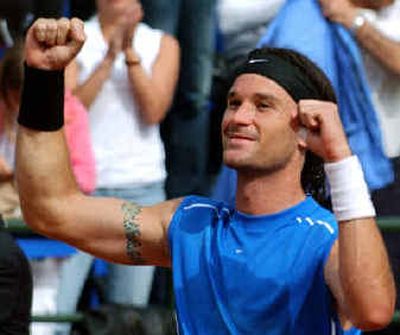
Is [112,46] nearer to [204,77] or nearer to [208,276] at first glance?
[204,77]

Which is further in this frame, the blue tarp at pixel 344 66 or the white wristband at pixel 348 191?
the blue tarp at pixel 344 66

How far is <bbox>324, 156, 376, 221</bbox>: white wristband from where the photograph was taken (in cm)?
420

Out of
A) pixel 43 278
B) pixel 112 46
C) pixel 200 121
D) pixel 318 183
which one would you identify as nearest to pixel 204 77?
pixel 200 121

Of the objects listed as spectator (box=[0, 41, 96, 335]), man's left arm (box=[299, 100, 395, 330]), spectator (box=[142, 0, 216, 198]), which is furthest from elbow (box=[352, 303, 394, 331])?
spectator (box=[142, 0, 216, 198])

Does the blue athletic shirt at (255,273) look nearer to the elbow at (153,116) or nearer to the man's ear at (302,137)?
the man's ear at (302,137)

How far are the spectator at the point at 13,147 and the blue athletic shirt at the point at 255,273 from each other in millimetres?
2027

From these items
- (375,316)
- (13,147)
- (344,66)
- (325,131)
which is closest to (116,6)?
(13,147)

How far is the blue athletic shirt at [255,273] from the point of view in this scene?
4469mm

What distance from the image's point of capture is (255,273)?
4535 mm

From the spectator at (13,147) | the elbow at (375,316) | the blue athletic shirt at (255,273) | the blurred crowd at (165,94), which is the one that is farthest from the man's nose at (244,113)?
the spectator at (13,147)

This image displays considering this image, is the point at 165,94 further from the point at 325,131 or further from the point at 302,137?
the point at 325,131

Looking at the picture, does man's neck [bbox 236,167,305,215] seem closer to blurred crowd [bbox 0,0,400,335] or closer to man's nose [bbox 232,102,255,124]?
man's nose [bbox 232,102,255,124]

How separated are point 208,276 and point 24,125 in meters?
0.78

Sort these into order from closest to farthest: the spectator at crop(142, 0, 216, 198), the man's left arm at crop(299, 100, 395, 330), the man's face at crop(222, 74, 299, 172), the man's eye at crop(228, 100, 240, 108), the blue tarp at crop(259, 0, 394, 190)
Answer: the man's left arm at crop(299, 100, 395, 330) < the man's face at crop(222, 74, 299, 172) < the man's eye at crop(228, 100, 240, 108) < the blue tarp at crop(259, 0, 394, 190) < the spectator at crop(142, 0, 216, 198)
